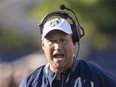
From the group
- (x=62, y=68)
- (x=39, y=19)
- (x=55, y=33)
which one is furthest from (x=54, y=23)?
(x=39, y=19)

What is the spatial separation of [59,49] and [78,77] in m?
0.34

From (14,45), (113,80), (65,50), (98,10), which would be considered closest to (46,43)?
(65,50)

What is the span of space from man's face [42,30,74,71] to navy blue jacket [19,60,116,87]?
11 cm

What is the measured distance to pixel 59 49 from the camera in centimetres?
572

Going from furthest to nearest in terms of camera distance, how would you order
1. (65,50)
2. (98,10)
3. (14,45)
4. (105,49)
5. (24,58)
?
1. (98,10)
2. (14,45)
3. (105,49)
4. (24,58)
5. (65,50)

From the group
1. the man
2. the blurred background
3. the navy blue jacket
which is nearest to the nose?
the man

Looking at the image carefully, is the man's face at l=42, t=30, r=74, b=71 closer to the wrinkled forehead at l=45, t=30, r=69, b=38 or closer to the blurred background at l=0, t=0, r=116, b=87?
the wrinkled forehead at l=45, t=30, r=69, b=38

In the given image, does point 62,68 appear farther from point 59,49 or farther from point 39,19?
point 39,19

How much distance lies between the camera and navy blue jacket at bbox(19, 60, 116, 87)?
5828mm

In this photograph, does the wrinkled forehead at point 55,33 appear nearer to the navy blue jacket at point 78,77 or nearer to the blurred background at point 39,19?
the navy blue jacket at point 78,77

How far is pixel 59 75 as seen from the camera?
19.5ft

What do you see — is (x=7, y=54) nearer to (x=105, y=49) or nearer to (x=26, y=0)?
(x=105, y=49)

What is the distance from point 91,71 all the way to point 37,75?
1.64ft

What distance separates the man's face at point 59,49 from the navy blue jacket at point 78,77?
0.11 m
